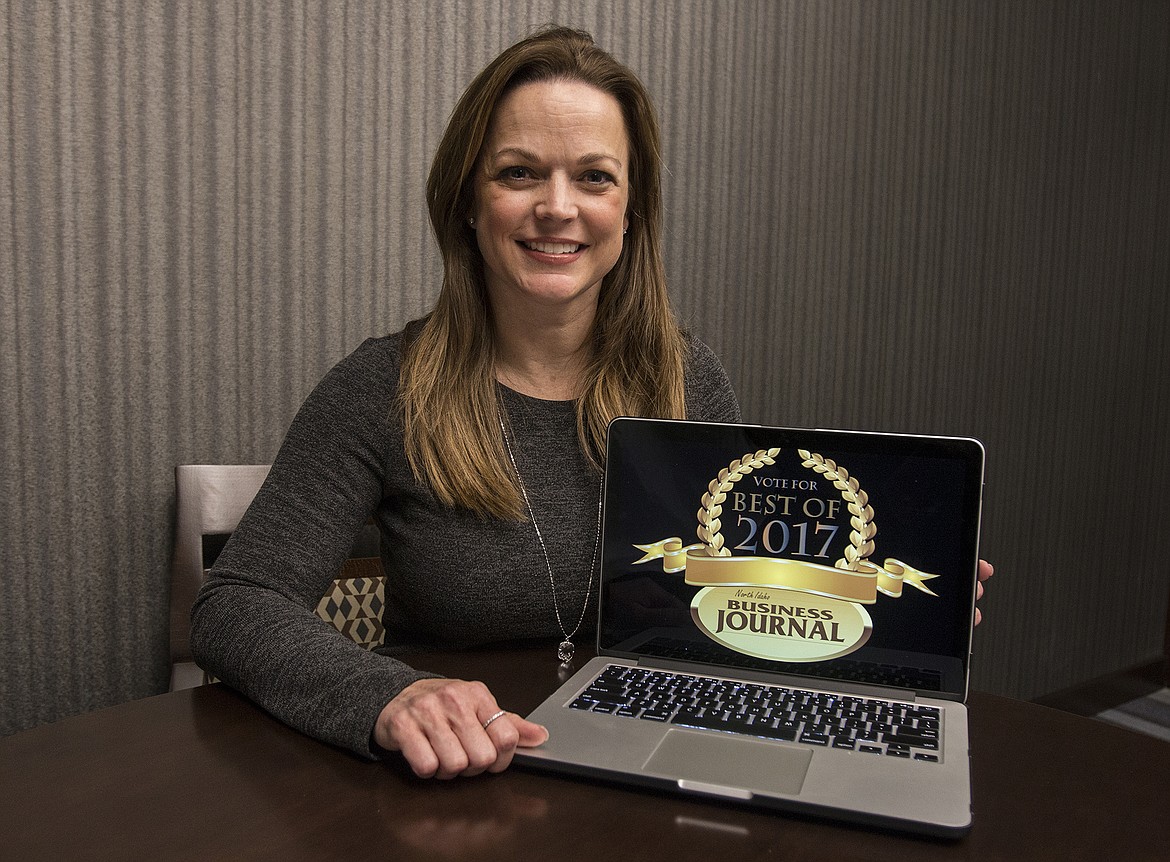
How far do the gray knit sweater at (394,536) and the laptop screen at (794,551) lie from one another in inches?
8.7

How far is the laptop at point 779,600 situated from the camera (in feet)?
2.79

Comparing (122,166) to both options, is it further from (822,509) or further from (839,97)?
(839,97)

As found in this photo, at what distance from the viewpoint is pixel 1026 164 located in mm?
3037

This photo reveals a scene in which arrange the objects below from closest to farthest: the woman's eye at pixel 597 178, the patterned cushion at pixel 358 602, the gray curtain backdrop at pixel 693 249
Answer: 1. the woman's eye at pixel 597 178
2. the gray curtain backdrop at pixel 693 249
3. the patterned cushion at pixel 358 602

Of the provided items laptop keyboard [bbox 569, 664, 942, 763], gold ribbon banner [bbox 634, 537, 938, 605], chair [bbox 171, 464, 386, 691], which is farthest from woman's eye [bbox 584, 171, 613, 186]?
chair [bbox 171, 464, 386, 691]

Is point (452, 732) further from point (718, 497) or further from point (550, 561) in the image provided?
point (550, 561)

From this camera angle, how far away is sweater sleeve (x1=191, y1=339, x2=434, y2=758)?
2.88 feet

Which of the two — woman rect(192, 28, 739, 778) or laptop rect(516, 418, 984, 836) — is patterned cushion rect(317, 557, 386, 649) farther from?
laptop rect(516, 418, 984, 836)

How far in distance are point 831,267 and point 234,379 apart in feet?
5.21

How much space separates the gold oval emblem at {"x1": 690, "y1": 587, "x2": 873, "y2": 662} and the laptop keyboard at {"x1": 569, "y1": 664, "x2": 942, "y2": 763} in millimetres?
38

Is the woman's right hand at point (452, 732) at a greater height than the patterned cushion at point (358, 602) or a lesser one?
greater

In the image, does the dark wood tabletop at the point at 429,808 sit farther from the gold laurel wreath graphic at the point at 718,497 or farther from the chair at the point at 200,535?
the chair at the point at 200,535

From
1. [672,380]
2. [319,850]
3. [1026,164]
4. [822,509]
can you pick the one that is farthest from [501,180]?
[1026,164]

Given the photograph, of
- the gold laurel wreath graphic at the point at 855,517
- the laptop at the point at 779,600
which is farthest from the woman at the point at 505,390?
the gold laurel wreath graphic at the point at 855,517
